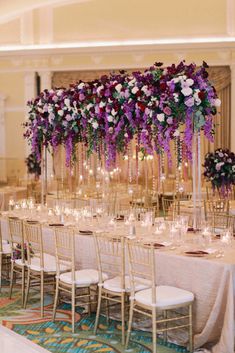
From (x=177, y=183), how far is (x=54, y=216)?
5.61 metres

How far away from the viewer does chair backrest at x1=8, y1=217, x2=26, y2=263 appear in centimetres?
700

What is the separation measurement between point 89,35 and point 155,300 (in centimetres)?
1094

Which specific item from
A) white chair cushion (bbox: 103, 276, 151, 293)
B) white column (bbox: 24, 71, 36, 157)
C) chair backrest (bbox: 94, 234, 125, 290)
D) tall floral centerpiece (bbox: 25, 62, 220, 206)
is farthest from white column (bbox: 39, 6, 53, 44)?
white chair cushion (bbox: 103, 276, 151, 293)

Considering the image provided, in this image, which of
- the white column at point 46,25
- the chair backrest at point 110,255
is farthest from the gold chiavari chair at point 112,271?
the white column at point 46,25

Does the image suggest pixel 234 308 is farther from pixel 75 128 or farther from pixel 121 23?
A: pixel 121 23

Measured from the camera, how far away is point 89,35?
15.2m

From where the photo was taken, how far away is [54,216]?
27.6 feet

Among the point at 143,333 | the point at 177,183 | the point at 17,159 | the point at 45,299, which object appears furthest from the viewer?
the point at 17,159

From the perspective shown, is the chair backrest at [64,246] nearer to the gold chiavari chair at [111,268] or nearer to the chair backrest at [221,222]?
the gold chiavari chair at [111,268]

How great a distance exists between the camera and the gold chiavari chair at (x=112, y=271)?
18.9 ft

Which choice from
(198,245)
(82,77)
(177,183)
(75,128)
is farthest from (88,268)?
(82,77)

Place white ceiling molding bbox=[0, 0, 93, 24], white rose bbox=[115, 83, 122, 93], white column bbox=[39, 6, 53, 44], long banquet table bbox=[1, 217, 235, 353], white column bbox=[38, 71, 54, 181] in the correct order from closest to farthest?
long banquet table bbox=[1, 217, 235, 353] < white rose bbox=[115, 83, 122, 93] < white ceiling molding bbox=[0, 0, 93, 24] < white column bbox=[39, 6, 53, 44] < white column bbox=[38, 71, 54, 181]

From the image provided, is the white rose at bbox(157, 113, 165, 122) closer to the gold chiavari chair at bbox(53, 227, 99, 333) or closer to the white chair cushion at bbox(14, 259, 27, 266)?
the gold chiavari chair at bbox(53, 227, 99, 333)

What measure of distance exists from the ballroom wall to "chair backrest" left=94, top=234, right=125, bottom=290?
8893 mm
